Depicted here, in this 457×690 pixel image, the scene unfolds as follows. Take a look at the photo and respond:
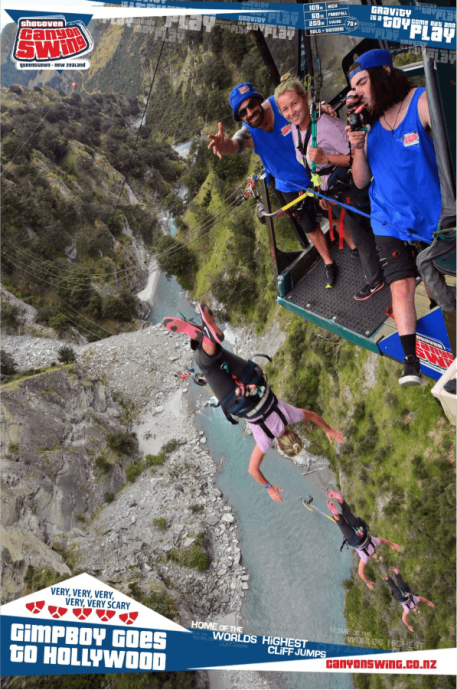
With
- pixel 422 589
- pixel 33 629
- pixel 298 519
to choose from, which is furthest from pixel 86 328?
pixel 422 589

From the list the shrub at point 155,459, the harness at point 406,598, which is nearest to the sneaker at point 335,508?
the harness at point 406,598

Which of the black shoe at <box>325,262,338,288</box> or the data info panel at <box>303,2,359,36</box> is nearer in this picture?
the data info panel at <box>303,2,359,36</box>

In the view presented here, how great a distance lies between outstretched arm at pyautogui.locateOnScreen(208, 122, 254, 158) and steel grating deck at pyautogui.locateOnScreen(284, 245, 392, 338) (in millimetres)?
2221

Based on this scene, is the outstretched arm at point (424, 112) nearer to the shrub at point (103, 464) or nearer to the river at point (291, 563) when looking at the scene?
the river at point (291, 563)

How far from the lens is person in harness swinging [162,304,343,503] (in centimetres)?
311

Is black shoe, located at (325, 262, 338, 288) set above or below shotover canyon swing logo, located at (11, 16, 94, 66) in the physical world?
below

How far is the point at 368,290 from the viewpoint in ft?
14.9

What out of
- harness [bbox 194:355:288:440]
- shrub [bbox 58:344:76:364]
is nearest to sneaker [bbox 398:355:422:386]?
harness [bbox 194:355:288:440]

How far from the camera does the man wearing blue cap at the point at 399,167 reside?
8.07ft

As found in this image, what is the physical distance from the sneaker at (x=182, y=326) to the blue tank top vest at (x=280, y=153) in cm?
193

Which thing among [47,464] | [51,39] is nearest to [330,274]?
[51,39]

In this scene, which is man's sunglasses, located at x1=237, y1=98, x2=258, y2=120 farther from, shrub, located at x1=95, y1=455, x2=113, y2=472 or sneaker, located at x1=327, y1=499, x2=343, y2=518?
shrub, located at x1=95, y1=455, x2=113, y2=472

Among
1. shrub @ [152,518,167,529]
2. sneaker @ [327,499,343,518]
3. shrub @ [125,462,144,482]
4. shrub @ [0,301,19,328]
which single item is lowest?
shrub @ [125,462,144,482]

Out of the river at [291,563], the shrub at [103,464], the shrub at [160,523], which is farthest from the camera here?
the shrub at [103,464]
